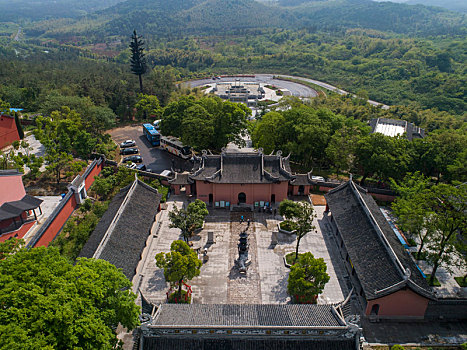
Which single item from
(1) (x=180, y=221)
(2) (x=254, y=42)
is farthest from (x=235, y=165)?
(2) (x=254, y=42)

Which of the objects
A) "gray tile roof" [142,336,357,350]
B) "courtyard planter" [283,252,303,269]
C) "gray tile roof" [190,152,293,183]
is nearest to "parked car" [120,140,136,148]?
"gray tile roof" [190,152,293,183]

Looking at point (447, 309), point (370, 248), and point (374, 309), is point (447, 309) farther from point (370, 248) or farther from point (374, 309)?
point (370, 248)

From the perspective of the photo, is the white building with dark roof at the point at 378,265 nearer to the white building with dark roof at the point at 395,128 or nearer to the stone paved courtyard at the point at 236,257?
the stone paved courtyard at the point at 236,257

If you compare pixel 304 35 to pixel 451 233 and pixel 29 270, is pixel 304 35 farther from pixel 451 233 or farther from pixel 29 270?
pixel 29 270

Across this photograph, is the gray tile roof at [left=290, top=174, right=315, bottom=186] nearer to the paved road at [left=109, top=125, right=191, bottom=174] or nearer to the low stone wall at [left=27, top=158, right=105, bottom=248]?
the paved road at [left=109, top=125, right=191, bottom=174]

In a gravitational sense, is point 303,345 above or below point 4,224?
above

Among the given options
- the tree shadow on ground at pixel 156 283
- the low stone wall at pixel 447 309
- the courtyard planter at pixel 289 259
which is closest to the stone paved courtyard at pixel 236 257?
the tree shadow on ground at pixel 156 283
